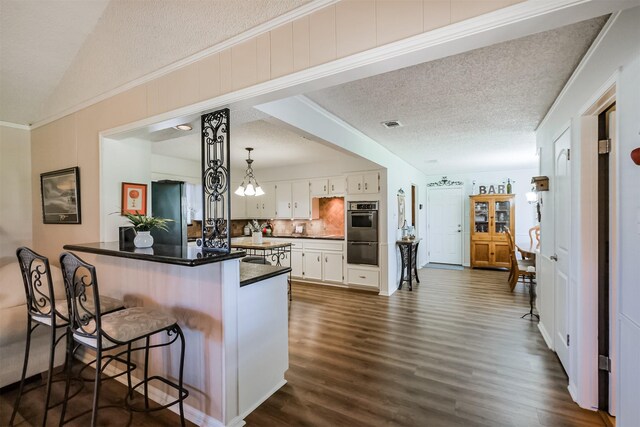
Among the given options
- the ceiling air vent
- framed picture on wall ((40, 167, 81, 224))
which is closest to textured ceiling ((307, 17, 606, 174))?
the ceiling air vent

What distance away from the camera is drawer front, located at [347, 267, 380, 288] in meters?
5.05

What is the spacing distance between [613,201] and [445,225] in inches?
238

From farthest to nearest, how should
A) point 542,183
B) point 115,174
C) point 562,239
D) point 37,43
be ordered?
point 542,183 < point 115,174 < point 562,239 < point 37,43

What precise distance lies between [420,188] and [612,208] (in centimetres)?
576

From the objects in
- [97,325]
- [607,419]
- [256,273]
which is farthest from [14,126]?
[607,419]

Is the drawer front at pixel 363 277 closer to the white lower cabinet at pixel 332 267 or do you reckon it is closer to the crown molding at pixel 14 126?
the white lower cabinet at pixel 332 267

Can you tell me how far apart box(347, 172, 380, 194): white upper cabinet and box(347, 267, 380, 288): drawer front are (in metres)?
1.43

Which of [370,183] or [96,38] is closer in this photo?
[96,38]

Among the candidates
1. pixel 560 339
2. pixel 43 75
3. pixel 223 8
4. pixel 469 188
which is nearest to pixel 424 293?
pixel 560 339

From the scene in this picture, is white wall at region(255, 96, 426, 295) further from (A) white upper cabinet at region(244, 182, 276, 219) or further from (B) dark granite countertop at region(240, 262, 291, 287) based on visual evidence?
(A) white upper cabinet at region(244, 182, 276, 219)

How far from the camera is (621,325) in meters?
1.42

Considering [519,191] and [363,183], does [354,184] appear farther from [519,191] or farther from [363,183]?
[519,191]

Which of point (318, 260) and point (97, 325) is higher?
point (97, 325)

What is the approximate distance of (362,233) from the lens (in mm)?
5199
